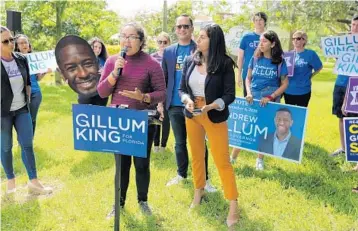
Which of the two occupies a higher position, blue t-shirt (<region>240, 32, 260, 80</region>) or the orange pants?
blue t-shirt (<region>240, 32, 260, 80</region>)

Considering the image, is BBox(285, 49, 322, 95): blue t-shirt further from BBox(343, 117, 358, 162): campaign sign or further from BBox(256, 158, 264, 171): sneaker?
BBox(343, 117, 358, 162): campaign sign

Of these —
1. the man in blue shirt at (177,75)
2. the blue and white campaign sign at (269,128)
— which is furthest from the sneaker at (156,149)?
the man in blue shirt at (177,75)

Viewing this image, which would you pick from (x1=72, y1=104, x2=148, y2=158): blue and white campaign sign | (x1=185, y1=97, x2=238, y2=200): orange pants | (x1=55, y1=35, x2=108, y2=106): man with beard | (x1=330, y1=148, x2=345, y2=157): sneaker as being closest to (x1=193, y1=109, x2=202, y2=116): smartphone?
(x1=185, y1=97, x2=238, y2=200): orange pants

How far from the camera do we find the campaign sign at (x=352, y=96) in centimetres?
465

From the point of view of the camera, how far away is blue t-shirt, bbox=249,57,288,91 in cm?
478

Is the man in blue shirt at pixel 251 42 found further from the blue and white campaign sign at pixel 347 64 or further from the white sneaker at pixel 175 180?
the white sneaker at pixel 175 180

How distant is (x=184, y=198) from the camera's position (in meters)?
4.21

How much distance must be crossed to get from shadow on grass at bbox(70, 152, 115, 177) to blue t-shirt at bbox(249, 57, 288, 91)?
2.32 m

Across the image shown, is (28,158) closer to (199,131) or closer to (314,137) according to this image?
(199,131)

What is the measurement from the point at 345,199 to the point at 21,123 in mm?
3663

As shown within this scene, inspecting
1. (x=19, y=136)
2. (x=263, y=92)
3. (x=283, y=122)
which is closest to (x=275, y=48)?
(x=263, y=92)

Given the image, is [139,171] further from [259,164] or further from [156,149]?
[156,149]

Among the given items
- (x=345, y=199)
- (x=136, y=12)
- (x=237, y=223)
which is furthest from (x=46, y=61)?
(x=136, y=12)

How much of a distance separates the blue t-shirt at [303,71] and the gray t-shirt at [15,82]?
3.98 meters
